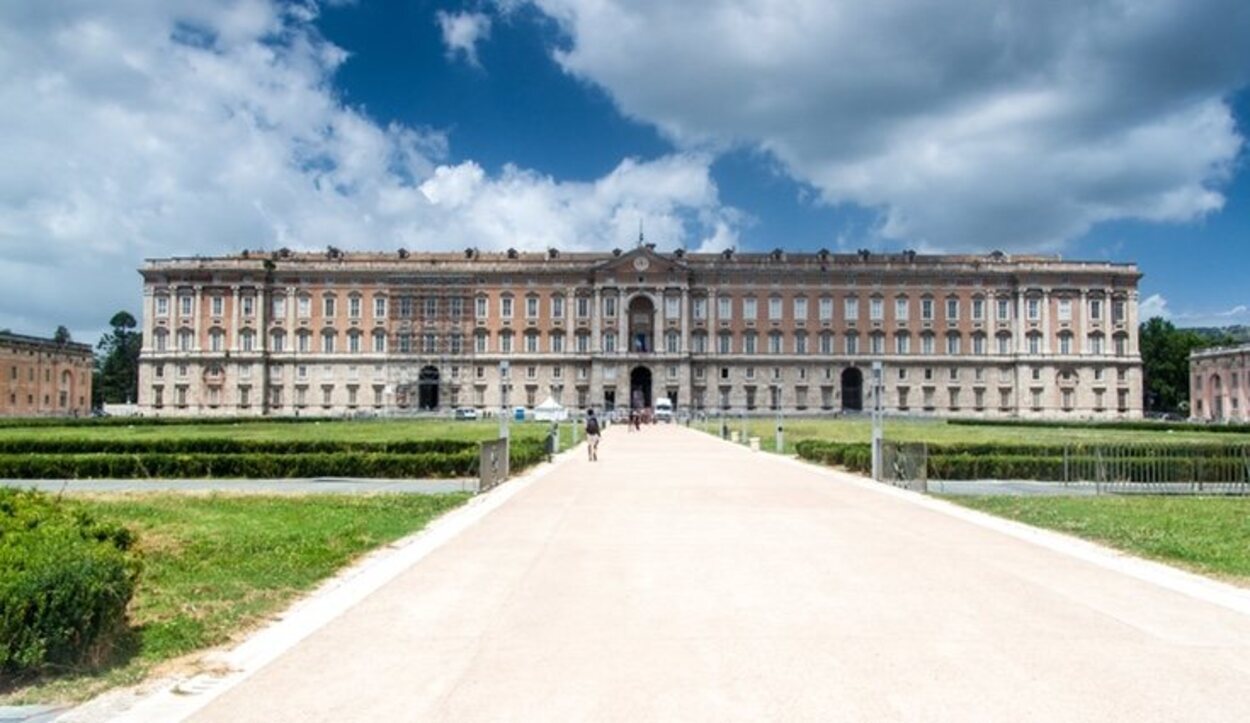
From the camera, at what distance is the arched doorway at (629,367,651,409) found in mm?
99375

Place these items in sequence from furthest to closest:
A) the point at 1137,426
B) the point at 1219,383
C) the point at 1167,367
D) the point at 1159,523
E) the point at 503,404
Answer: the point at 1167,367
the point at 1219,383
the point at 1137,426
the point at 503,404
the point at 1159,523

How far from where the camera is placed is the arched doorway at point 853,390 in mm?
99625

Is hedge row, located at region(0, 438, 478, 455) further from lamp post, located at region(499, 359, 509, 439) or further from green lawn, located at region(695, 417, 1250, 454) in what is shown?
green lawn, located at region(695, 417, 1250, 454)

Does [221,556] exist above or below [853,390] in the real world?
below

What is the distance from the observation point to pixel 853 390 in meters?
101

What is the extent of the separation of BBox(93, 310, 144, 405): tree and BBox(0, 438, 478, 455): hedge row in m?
110

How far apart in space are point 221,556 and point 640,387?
88.6m

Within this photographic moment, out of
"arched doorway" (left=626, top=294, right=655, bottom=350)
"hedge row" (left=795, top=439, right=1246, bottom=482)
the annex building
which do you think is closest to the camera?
"hedge row" (left=795, top=439, right=1246, bottom=482)

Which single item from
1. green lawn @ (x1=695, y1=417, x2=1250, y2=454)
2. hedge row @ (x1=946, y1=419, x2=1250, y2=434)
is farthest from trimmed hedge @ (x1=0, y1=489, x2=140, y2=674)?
hedge row @ (x1=946, y1=419, x2=1250, y2=434)

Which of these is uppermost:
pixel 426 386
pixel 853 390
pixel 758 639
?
pixel 426 386

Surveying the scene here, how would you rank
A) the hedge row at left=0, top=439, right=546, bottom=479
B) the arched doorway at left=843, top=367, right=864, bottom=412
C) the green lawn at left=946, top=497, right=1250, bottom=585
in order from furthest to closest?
the arched doorway at left=843, top=367, right=864, bottom=412 < the hedge row at left=0, top=439, right=546, bottom=479 < the green lawn at left=946, top=497, right=1250, bottom=585

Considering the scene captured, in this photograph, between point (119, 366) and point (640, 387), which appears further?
point (119, 366)

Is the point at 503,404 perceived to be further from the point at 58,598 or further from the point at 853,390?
the point at 853,390

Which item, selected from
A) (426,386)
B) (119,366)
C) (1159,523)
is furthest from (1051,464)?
(119,366)
